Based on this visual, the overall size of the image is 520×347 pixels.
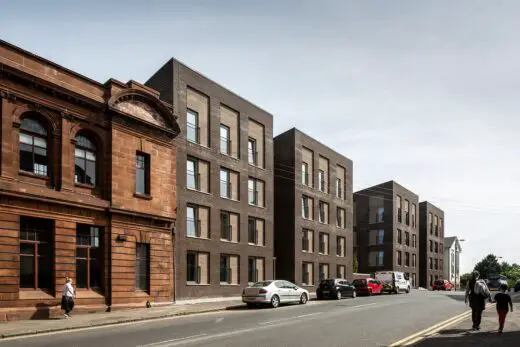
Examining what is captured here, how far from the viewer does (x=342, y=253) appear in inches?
2120

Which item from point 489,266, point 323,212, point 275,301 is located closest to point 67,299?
point 275,301

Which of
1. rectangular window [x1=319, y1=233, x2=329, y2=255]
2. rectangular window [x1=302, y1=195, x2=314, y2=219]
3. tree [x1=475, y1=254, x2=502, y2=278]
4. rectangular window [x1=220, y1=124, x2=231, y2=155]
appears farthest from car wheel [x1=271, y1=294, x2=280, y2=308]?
tree [x1=475, y1=254, x2=502, y2=278]

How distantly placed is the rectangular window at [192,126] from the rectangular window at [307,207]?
53.4 feet

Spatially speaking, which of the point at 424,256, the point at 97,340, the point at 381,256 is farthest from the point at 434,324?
the point at 424,256

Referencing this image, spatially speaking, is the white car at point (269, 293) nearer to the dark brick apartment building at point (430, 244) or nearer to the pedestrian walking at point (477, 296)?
the pedestrian walking at point (477, 296)

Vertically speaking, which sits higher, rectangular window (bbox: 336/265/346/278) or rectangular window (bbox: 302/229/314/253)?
rectangular window (bbox: 302/229/314/253)

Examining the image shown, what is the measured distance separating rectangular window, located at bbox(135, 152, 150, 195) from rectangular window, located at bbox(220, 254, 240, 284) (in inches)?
399

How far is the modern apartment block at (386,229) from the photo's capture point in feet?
232

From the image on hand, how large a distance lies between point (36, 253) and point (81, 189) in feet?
11.5

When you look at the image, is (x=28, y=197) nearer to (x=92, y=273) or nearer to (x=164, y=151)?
(x=92, y=273)

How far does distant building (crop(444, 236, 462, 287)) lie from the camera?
10508 centimetres

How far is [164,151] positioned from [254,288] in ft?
28.1

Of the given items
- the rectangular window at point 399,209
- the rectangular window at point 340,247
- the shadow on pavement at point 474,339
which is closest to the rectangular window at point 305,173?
the rectangular window at point 340,247

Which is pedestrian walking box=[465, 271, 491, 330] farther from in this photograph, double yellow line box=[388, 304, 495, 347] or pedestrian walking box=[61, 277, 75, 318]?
pedestrian walking box=[61, 277, 75, 318]
